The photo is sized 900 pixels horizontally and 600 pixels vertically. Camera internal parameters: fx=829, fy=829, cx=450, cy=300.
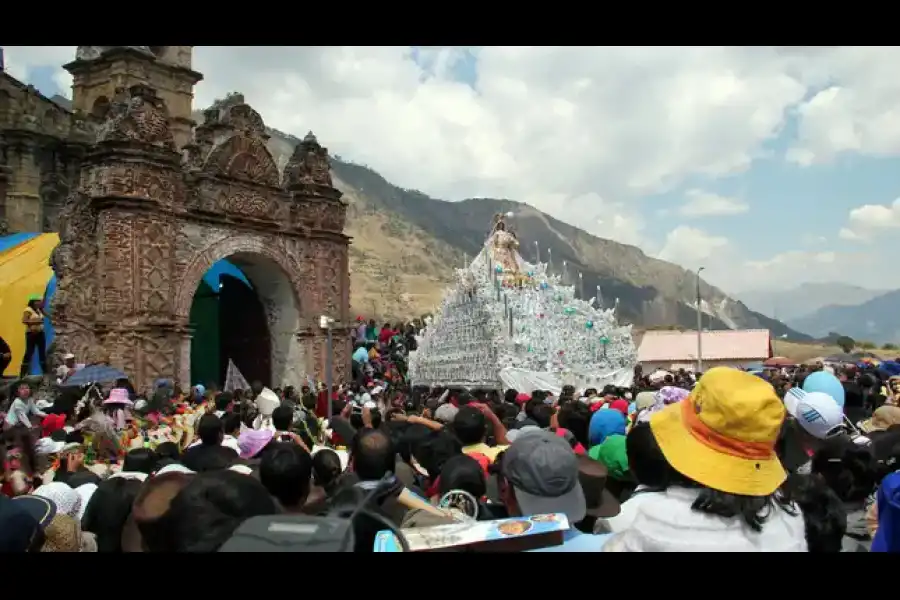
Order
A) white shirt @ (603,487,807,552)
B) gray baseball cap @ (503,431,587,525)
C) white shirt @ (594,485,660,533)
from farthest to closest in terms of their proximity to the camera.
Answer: white shirt @ (594,485,660,533)
gray baseball cap @ (503,431,587,525)
white shirt @ (603,487,807,552)

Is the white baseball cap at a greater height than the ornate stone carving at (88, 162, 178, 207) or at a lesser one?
lesser

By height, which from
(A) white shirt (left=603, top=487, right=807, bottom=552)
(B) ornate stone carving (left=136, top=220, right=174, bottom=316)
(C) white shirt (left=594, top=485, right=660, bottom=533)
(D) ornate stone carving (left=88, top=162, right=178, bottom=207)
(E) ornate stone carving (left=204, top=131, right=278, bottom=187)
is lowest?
(C) white shirt (left=594, top=485, right=660, bottom=533)

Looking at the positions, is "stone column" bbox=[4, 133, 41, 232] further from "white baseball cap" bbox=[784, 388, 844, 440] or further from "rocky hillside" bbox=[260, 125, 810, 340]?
"rocky hillside" bbox=[260, 125, 810, 340]

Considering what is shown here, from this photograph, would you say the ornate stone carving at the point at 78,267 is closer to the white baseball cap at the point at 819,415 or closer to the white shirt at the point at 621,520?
the white baseball cap at the point at 819,415

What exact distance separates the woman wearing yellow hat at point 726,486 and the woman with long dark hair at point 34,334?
17.3 m

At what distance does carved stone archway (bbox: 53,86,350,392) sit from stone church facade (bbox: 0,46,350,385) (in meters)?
0.02

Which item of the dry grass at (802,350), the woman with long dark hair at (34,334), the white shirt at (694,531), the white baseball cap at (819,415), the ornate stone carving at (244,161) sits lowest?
the dry grass at (802,350)

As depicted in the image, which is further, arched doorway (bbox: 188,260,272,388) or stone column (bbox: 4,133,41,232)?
stone column (bbox: 4,133,41,232)

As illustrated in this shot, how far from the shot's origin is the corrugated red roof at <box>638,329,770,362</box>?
1859 inches

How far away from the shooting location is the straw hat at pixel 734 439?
2953 mm

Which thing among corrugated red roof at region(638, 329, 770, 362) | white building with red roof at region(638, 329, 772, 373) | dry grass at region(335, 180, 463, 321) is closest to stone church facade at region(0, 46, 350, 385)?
white building with red roof at region(638, 329, 772, 373)

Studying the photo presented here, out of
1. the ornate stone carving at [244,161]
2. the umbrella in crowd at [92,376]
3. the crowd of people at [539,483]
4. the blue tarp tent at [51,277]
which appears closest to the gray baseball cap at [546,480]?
the crowd of people at [539,483]
